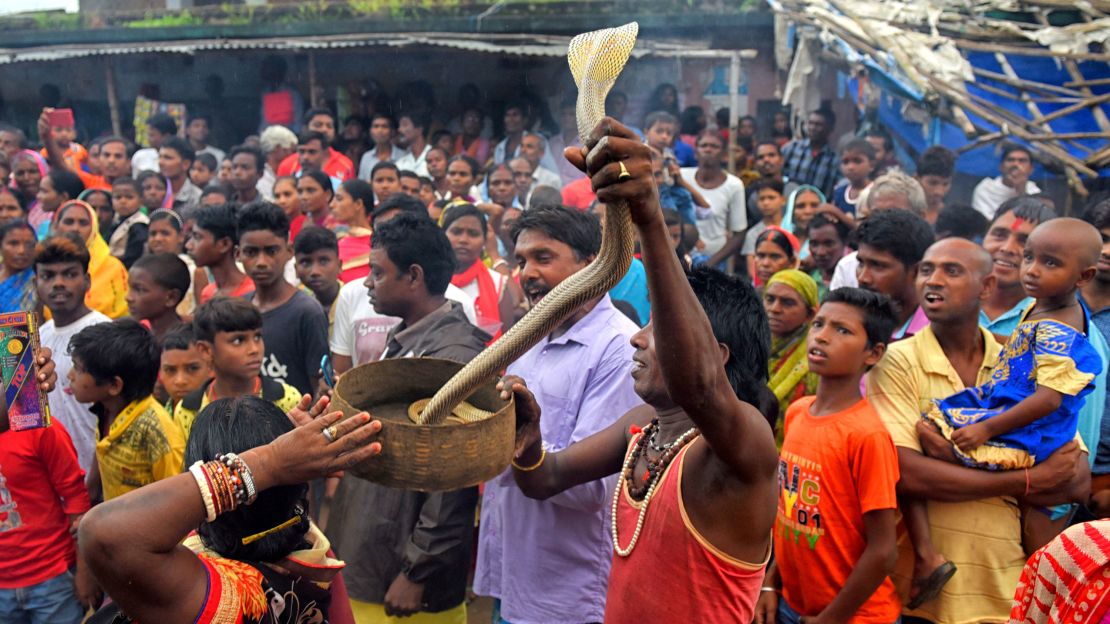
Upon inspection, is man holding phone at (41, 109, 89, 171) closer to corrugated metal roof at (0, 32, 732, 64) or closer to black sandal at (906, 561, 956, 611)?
corrugated metal roof at (0, 32, 732, 64)

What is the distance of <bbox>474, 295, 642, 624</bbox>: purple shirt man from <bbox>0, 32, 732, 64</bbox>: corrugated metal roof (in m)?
8.68

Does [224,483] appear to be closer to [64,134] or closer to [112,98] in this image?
[64,134]

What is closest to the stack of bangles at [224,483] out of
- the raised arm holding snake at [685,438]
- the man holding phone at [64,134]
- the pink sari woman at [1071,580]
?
the raised arm holding snake at [685,438]

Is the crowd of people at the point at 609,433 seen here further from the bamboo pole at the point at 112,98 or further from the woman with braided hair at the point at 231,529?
the bamboo pole at the point at 112,98

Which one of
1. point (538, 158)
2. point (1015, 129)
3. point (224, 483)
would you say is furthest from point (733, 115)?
point (224, 483)

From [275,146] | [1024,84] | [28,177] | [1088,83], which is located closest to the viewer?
[1088,83]

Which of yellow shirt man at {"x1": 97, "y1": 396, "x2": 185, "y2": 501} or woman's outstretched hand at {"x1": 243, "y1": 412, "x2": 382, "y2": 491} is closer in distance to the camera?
woman's outstretched hand at {"x1": 243, "y1": 412, "x2": 382, "y2": 491}

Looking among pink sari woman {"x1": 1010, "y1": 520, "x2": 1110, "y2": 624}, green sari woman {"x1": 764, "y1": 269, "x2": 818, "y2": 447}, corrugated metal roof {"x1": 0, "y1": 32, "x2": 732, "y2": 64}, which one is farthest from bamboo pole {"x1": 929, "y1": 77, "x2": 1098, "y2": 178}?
pink sari woman {"x1": 1010, "y1": 520, "x2": 1110, "y2": 624}

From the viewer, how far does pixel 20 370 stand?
346 cm

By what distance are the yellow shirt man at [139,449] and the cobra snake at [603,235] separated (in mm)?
1936

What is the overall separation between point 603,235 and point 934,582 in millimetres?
1938

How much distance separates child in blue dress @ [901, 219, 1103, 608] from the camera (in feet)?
10.2

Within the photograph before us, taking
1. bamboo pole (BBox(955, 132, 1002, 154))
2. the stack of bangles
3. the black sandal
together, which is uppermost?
the stack of bangles

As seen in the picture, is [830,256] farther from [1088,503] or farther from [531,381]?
[531,381]
